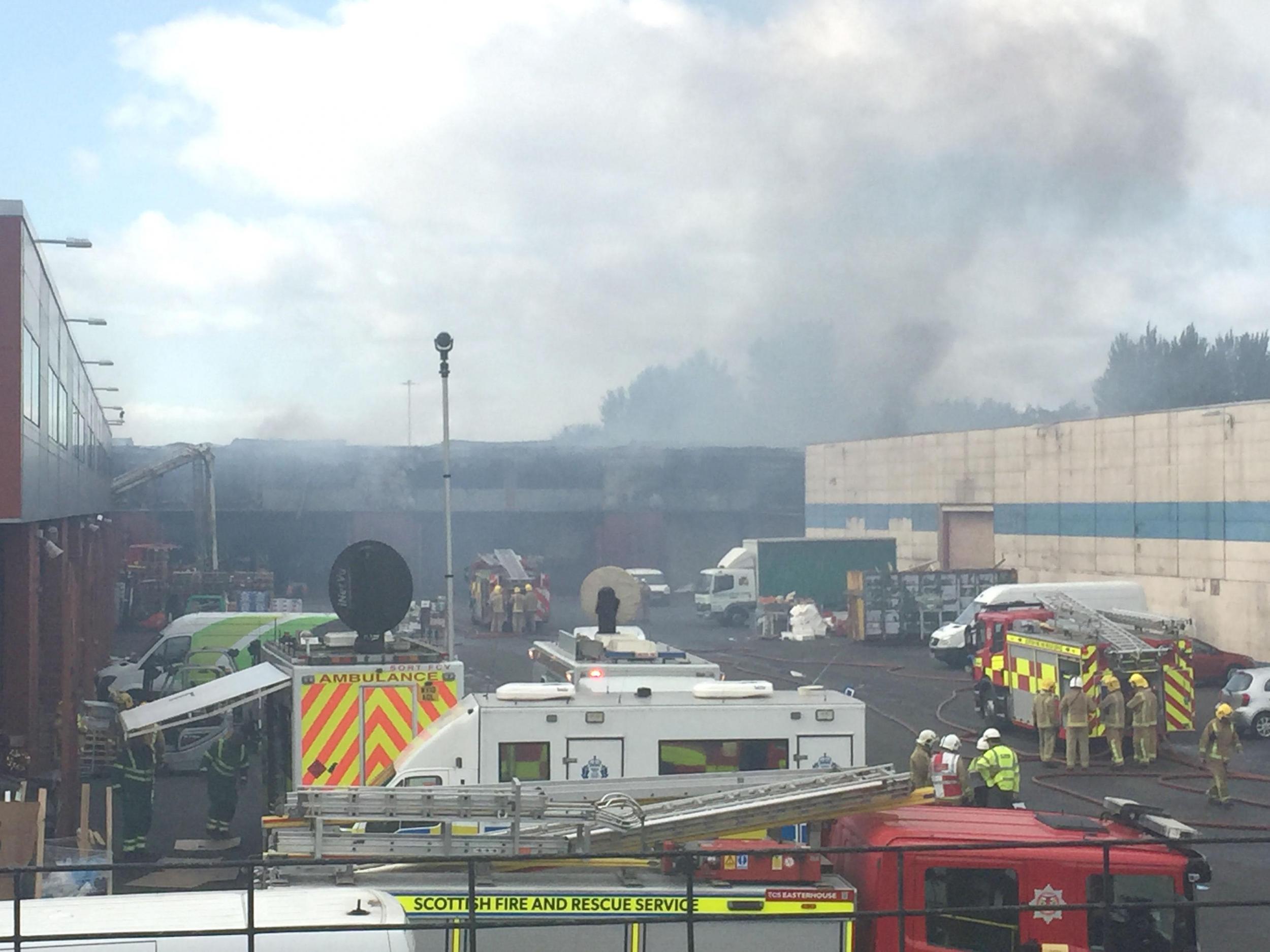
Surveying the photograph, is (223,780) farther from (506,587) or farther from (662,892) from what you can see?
(506,587)

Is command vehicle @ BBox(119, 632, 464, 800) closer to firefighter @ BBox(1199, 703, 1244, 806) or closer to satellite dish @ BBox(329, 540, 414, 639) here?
satellite dish @ BBox(329, 540, 414, 639)

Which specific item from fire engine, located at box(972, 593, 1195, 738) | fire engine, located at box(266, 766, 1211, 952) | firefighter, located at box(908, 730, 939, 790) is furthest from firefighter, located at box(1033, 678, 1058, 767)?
fire engine, located at box(266, 766, 1211, 952)

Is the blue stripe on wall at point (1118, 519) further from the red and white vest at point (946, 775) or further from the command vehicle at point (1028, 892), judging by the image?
the command vehicle at point (1028, 892)

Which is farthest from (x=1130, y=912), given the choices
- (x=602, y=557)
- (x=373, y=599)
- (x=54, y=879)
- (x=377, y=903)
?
(x=602, y=557)

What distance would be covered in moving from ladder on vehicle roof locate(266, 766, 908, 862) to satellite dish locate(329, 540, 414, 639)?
4.23 meters

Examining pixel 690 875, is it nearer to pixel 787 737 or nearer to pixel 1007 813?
pixel 1007 813

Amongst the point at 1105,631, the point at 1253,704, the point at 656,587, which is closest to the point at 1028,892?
the point at 1105,631

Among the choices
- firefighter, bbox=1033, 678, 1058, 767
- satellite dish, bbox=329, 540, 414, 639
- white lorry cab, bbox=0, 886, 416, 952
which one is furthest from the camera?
firefighter, bbox=1033, 678, 1058, 767

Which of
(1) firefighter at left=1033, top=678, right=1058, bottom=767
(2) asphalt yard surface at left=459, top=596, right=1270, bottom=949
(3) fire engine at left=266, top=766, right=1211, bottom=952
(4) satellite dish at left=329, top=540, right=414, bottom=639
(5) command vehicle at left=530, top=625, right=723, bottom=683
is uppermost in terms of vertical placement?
(4) satellite dish at left=329, top=540, right=414, bottom=639

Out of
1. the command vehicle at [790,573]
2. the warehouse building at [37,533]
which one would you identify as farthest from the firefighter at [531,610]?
the warehouse building at [37,533]

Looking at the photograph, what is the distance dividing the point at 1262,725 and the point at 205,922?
1878 cm

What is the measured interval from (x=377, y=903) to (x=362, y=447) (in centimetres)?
5912

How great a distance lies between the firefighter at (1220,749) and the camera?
15.0 m

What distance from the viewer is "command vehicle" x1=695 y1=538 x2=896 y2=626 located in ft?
127
